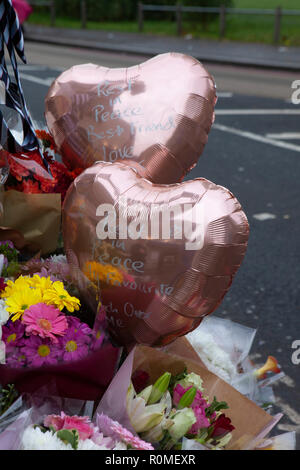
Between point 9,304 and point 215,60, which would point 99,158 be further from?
point 215,60

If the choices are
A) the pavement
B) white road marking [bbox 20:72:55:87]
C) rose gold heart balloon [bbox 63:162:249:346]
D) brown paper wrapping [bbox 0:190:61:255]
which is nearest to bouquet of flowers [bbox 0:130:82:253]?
brown paper wrapping [bbox 0:190:61:255]

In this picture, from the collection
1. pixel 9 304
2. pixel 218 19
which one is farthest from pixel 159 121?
pixel 218 19

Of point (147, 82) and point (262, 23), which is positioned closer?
point (147, 82)

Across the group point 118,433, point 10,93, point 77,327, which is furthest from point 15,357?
point 10,93

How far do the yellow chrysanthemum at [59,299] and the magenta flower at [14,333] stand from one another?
9 centimetres

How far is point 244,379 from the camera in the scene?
5.83 ft

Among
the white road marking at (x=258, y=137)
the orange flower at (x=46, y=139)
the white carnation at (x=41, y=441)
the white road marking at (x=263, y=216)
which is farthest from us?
the white road marking at (x=258, y=137)

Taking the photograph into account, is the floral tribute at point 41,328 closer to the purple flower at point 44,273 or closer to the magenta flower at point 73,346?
the magenta flower at point 73,346

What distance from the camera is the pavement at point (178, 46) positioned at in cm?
1435

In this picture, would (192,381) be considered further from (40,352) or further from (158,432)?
(40,352)

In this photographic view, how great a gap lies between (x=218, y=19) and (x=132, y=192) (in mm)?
20045

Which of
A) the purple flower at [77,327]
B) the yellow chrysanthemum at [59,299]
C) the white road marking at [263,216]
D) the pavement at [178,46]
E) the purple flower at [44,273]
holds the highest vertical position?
the yellow chrysanthemum at [59,299]

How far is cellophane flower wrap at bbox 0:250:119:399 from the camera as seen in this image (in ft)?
4.40

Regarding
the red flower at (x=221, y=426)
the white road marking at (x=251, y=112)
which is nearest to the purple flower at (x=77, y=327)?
Result: the red flower at (x=221, y=426)
